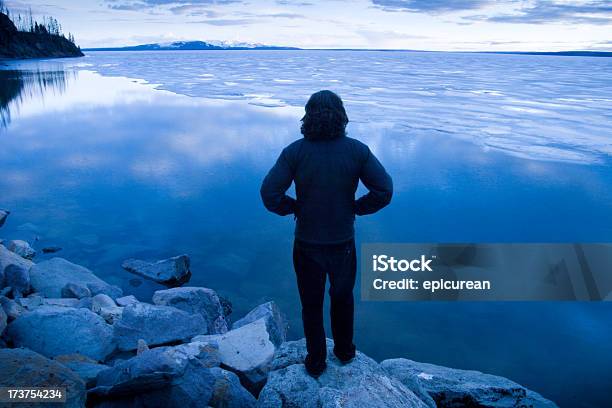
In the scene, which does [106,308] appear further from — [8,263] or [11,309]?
[8,263]

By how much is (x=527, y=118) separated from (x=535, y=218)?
436 inches

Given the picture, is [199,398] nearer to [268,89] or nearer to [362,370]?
[362,370]

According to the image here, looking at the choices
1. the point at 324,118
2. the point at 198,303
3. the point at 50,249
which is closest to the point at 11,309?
the point at 198,303

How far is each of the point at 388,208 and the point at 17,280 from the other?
8053 mm

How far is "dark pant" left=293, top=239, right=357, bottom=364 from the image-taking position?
3.72 meters

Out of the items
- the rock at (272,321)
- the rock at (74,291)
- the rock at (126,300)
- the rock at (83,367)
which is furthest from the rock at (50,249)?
the rock at (83,367)

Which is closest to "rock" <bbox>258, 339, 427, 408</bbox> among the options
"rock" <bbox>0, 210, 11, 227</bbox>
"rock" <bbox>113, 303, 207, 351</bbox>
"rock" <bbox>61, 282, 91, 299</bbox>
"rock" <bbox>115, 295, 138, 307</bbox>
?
"rock" <bbox>113, 303, 207, 351</bbox>

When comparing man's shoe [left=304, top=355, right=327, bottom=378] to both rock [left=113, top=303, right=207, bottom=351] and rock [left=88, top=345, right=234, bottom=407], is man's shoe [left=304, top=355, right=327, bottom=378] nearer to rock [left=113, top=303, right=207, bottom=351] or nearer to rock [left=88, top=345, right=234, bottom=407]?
rock [left=88, top=345, right=234, bottom=407]

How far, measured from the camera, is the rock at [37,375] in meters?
3.51

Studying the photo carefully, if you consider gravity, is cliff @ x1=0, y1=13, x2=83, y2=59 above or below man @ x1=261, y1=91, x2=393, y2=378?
above

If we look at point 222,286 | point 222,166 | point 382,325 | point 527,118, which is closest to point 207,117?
point 222,166

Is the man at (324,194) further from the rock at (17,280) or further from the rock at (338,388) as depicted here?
the rock at (17,280)

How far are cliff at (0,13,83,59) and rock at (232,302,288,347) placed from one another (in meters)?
118

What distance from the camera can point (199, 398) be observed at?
13.8ft
